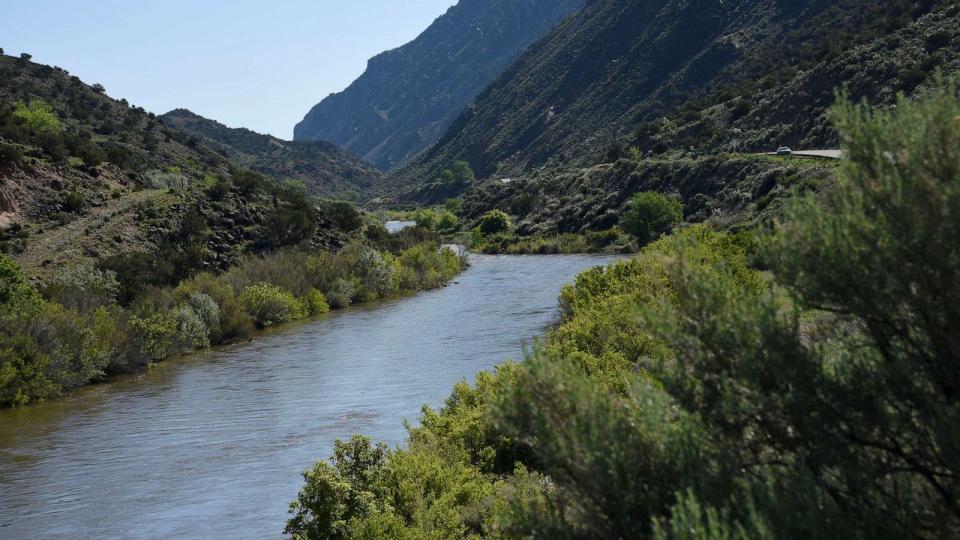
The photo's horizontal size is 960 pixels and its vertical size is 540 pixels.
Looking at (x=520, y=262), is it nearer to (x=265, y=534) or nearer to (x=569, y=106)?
(x=265, y=534)

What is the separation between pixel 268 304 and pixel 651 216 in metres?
40.4

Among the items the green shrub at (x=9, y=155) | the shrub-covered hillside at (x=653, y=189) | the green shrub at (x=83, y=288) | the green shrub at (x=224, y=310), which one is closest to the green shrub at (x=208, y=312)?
the green shrub at (x=224, y=310)

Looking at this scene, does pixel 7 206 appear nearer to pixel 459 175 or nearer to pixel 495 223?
pixel 495 223

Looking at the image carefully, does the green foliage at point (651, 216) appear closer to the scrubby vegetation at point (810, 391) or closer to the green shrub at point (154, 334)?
the green shrub at point (154, 334)

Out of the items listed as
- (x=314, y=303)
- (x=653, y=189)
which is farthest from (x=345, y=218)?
(x=653, y=189)

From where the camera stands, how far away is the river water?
18.2 metres

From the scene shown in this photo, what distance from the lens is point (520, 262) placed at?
80.2 meters

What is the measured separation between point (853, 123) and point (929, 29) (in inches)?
3213

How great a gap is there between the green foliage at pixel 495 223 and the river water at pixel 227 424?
6166 cm

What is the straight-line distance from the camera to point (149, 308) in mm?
38844

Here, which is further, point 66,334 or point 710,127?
point 710,127

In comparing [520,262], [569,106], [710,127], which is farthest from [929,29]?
[569,106]

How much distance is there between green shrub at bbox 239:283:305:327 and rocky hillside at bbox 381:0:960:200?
107 ft

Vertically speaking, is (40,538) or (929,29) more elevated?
(929,29)
